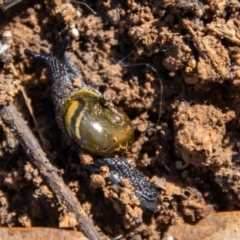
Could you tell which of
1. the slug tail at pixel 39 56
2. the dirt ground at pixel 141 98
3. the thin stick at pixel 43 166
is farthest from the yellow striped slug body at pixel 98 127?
the slug tail at pixel 39 56

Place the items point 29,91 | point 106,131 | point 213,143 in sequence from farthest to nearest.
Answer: point 29,91 < point 106,131 < point 213,143

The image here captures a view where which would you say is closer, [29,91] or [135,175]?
[135,175]

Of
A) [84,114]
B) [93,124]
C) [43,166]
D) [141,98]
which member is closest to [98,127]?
[93,124]

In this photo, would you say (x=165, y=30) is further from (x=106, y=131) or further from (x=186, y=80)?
(x=106, y=131)

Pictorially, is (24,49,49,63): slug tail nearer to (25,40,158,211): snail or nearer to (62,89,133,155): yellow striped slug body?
(25,40,158,211): snail

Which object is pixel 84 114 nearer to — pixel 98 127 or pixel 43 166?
pixel 98 127

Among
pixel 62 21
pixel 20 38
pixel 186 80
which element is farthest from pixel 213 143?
pixel 20 38
